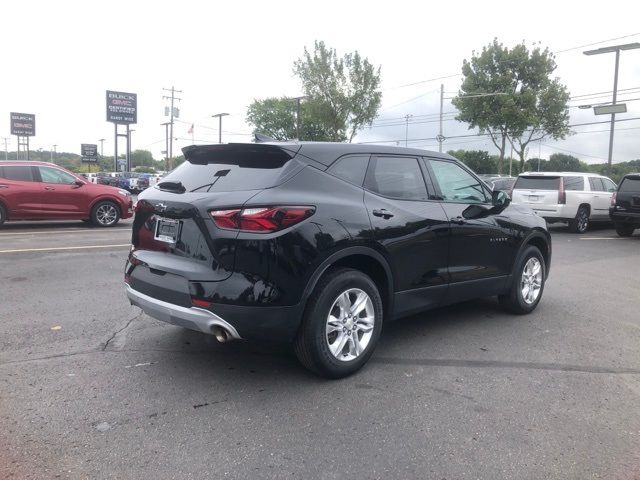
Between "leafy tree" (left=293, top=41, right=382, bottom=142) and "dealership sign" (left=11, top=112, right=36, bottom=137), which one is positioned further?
"dealership sign" (left=11, top=112, right=36, bottom=137)

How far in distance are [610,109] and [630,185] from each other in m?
11.6

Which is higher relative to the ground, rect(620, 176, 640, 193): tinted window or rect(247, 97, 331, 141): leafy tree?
rect(247, 97, 331, 141): leafy tree

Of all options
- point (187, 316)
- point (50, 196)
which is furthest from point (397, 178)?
point (50, 196)

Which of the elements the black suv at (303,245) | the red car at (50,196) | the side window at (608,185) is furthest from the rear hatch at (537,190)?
the red car at (50,196)

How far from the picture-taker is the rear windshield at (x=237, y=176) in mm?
3508

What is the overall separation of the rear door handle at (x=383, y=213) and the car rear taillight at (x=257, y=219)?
79 centimetres

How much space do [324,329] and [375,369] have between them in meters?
0.69

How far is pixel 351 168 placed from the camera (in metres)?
3.96

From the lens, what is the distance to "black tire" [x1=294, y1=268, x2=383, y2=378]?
3.46m

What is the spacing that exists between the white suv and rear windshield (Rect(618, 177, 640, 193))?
1.37m

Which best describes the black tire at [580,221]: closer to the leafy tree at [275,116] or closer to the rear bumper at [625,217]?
the rear bumper at [625,217]

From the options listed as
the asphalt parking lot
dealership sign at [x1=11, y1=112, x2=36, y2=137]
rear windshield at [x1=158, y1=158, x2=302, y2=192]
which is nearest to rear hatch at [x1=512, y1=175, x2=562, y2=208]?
the asphalt parking lot

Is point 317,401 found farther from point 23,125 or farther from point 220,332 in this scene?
point 23,125

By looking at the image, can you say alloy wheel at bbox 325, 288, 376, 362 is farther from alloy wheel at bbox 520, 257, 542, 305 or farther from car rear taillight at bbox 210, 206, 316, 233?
alloy wheel at bbox 520, 257, 542, 305
